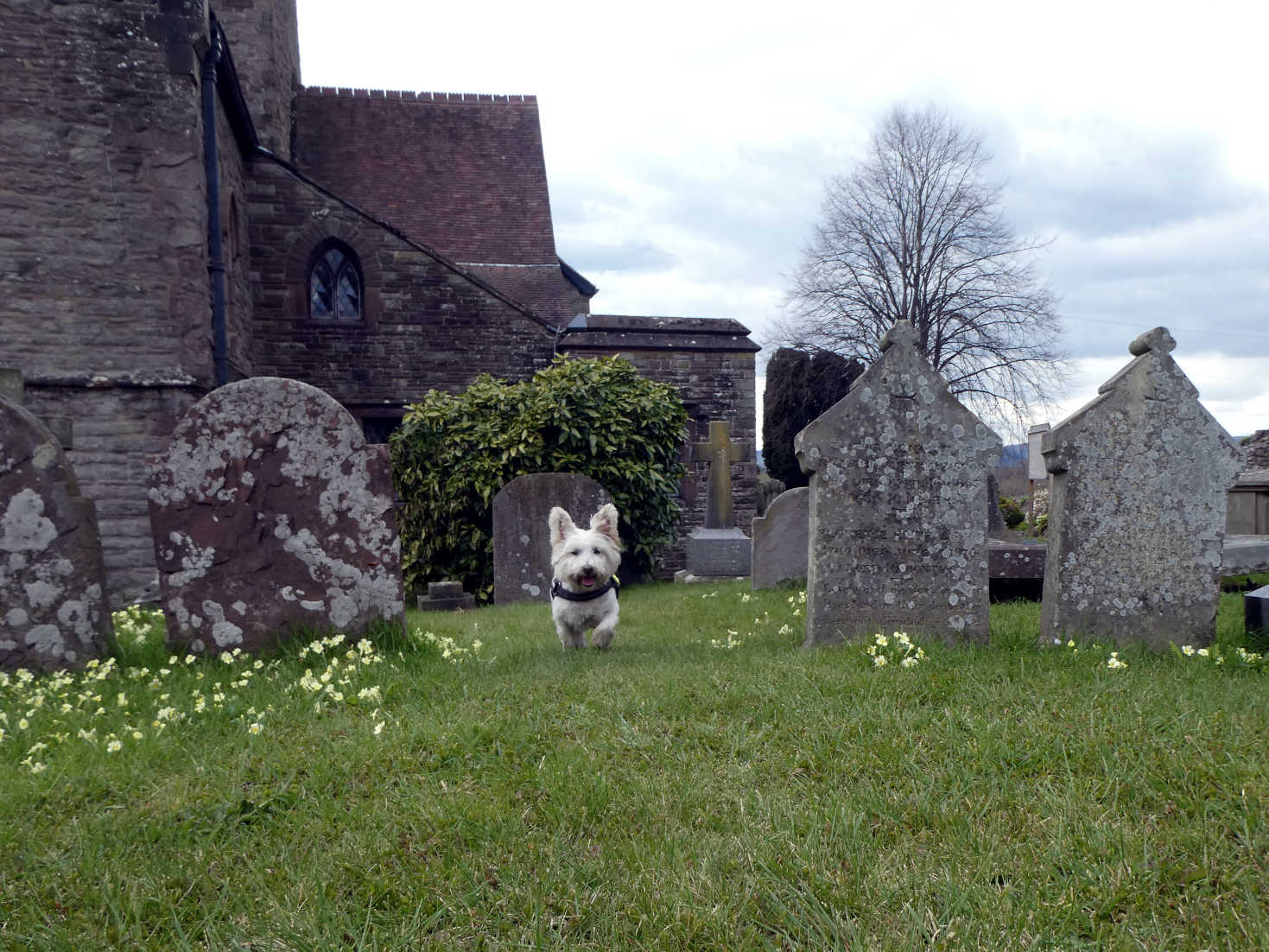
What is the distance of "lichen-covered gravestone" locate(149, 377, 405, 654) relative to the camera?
5398 mm

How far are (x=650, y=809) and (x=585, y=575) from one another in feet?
8.77

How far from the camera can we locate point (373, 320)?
14.7 meters

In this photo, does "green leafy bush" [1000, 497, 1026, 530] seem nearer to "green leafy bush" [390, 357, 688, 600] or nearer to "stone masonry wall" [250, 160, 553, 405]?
"green leafy bush" [390, 357, 688, 600]

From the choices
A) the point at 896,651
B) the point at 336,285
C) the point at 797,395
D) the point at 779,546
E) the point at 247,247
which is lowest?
the point at 896,651

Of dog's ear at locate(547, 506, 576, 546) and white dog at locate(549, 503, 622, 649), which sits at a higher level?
dog's ear at locate(547, 506, 576, 546)

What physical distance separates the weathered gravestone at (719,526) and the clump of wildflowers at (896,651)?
25.8ft

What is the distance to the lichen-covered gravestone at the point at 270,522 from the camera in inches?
213

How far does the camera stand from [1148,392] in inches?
214

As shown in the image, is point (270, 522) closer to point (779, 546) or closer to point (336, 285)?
point (779, 546)

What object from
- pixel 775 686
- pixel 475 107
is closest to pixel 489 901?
pixel 775 686

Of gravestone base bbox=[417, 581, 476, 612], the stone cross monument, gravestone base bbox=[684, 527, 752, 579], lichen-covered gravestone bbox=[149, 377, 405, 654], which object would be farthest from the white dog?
the stone cross monument

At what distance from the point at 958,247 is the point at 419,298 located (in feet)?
67.9

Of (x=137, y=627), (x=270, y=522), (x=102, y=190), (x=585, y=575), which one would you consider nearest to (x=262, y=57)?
(x=102, y=190)

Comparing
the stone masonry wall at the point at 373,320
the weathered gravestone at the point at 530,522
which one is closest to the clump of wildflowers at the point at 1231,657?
the weathered gravestone at the point at 530,522
